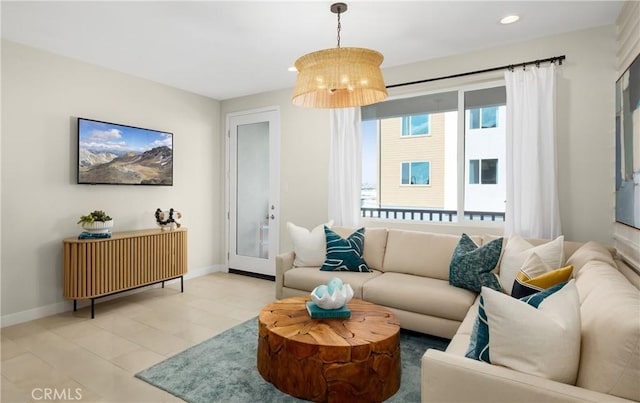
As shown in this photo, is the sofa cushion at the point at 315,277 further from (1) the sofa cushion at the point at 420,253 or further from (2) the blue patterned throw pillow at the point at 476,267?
(2) the blue patterned throw pillow at the point at 476,267

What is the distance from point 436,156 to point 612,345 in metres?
2.97

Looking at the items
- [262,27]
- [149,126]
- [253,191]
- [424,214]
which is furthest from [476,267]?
[149,126]

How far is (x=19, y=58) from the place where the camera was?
3.22 metres

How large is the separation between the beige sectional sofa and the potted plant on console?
230 centimetres

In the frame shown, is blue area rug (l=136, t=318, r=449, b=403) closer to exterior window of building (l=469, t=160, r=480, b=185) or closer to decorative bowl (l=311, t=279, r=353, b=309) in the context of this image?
decorative bowl (l=311, t=279, r=353, b=309)

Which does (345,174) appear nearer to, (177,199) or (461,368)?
(177,199)

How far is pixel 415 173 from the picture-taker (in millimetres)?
4039

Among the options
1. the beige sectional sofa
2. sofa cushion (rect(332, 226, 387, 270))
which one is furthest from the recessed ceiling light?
sofa cushion (rect(332, 226, 387, 270))

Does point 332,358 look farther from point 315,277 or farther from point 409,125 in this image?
point 409,125

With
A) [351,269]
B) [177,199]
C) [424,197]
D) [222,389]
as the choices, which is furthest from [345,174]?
[222,389]

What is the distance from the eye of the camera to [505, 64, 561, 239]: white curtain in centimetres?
305

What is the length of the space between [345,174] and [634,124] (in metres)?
2.60

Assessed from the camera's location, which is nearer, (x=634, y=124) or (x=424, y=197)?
Result: (x=634, y=124)

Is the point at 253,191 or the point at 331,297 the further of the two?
the point at 253,191
